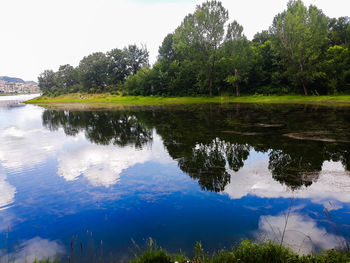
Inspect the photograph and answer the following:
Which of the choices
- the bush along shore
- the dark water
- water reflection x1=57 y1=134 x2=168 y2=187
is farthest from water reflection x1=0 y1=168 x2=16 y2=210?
the bush along shore

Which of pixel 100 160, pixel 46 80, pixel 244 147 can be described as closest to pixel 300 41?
pixel 244 147

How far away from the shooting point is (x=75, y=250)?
19.2ft

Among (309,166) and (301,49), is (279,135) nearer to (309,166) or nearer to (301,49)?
(309,166)

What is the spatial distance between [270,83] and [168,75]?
31.9 m

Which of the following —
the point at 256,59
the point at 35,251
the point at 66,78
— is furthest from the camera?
the point at 66,78

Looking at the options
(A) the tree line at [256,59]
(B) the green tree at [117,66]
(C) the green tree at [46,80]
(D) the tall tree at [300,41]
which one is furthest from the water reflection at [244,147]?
(C) the green tree at [46,80]

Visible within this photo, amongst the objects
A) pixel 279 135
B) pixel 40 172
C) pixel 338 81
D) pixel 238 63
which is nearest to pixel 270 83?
pixel 238 63

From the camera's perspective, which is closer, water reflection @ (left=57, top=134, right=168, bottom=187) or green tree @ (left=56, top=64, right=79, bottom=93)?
water reflection @ (left=57, top=134, right=168, bottom=187)

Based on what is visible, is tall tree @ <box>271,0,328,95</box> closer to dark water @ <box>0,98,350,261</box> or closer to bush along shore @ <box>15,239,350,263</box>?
dark water @ <box>0,98,350,261</box>

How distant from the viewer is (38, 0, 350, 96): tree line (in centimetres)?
4900

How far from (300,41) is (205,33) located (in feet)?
74.2

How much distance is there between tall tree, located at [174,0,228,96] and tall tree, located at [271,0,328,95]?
47.7ft

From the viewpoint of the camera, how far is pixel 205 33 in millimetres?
57969

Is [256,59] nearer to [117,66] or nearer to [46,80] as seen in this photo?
[117,66]
